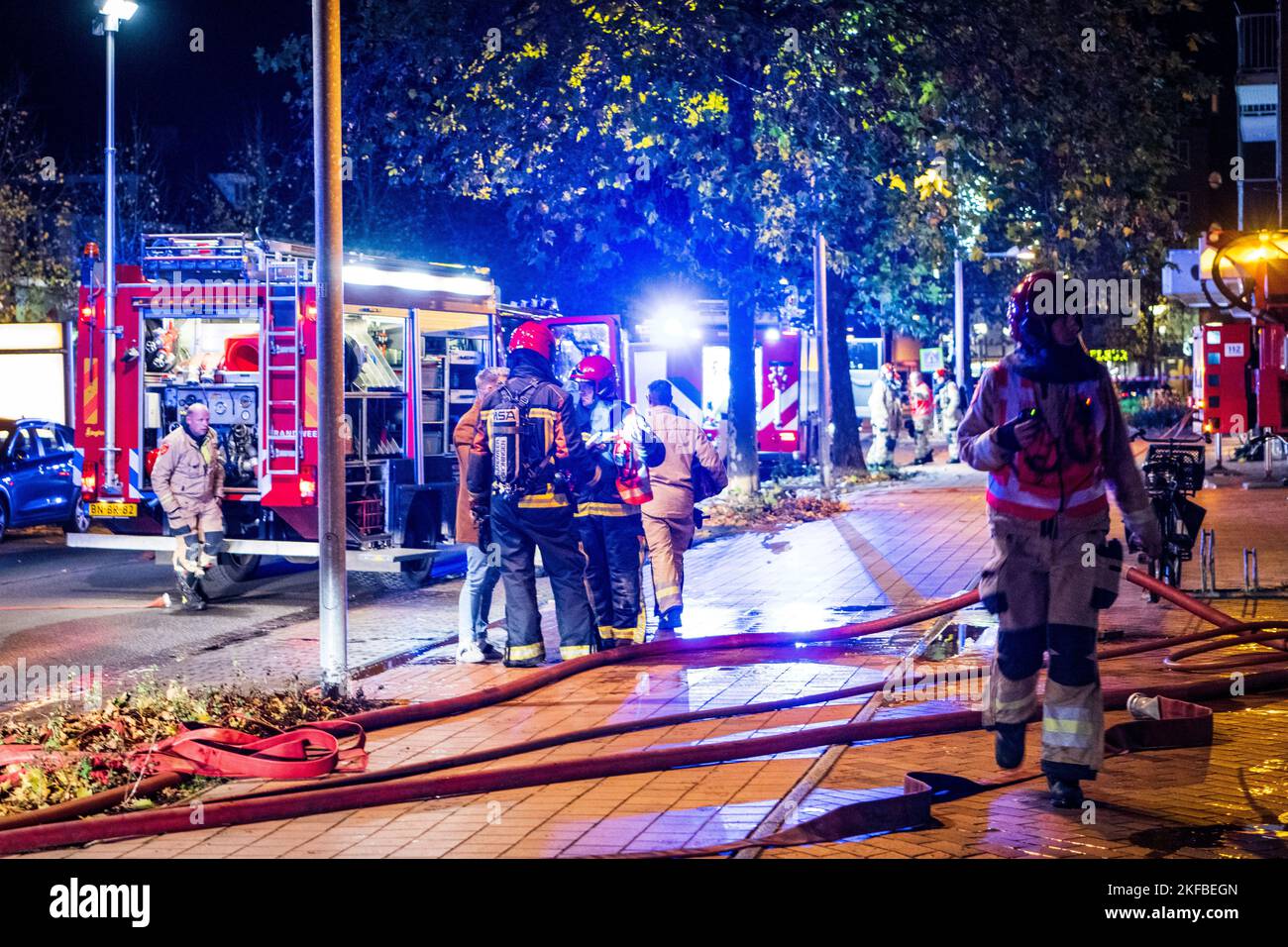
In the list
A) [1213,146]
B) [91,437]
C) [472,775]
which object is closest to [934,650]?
[472,775]

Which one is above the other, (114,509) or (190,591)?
(114,509)

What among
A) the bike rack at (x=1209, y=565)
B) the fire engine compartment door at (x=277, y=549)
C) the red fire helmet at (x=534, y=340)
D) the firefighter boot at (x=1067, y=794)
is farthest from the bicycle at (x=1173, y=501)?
the fire engine compartment door at (x=277, y=549)

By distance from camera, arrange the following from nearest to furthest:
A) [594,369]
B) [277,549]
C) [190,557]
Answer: [594,369]
[277,549]
[190,557]

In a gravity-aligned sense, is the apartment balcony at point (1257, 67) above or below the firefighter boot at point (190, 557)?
above

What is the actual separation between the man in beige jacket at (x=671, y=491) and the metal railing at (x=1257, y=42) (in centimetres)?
2594

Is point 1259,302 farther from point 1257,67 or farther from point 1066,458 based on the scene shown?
point 1257,67

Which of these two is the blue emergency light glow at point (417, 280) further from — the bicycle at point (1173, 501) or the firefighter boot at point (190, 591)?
the bicycle at point (1173, 501)

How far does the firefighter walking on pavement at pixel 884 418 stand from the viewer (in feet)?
95.5

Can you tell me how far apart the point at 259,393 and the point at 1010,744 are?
8.46 m

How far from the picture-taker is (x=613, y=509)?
9703 millimetres

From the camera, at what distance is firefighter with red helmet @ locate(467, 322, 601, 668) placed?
29.8 feet

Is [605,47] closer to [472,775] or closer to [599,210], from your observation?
[599,210]

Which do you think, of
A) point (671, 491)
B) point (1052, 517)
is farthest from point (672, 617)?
point (1052, 517)

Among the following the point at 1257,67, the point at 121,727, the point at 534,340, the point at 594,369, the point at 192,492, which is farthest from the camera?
the point at 1257,67
